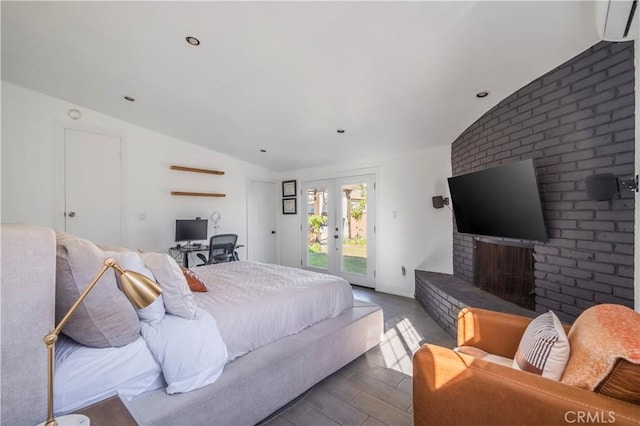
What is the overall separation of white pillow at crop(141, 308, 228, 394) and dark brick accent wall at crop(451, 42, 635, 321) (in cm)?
242

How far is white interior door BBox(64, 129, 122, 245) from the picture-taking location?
11.8 ft

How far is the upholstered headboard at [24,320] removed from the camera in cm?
81

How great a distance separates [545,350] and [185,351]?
164 cm

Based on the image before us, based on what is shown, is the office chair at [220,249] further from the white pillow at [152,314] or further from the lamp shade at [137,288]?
the lamp shade at [137,288]

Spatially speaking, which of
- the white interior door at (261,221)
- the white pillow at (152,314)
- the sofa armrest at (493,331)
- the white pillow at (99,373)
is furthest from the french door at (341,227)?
the white pillow at (99,373)

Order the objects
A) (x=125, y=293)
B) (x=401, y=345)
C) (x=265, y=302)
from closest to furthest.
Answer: (x=125, y=293)
(x=265, y=302)
(x=401, y=345)

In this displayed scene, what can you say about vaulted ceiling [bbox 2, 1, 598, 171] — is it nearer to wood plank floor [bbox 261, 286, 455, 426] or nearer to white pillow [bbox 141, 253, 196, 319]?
white pillow [bbox 141, 253, 196, 319]

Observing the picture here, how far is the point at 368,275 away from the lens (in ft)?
15.6

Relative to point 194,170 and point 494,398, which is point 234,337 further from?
point 194,170

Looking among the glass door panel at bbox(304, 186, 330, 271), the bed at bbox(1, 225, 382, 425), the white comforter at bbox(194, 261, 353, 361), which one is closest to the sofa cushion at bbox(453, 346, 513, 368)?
the bed at bbox(1, 225, 382, 425)

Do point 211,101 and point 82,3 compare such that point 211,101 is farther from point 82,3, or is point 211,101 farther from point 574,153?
point 574,153

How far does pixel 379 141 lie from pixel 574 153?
2255 millimetres

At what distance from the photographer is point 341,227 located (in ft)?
16.6
